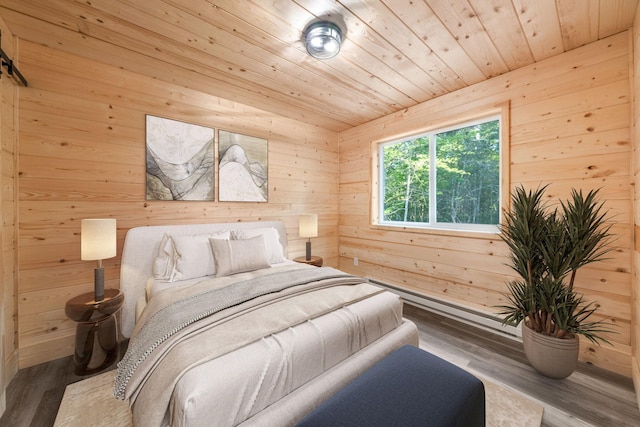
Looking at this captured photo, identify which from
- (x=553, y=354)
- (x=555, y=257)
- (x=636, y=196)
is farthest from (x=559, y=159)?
(x=553, y=354)

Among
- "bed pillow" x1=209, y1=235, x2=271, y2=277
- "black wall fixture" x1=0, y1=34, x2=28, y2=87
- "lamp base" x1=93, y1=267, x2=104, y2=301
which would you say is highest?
"black wall fixture" x1=0, y1=34, x2=28, y2=87

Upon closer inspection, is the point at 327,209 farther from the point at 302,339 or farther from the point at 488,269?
the point at 302,339

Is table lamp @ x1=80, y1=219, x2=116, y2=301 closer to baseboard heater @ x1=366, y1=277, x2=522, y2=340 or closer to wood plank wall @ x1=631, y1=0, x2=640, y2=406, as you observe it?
baseboard heater @ x1=366, y1=277, x2=522, y2=340

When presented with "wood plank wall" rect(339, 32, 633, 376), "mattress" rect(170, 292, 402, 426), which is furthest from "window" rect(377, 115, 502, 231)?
"mattress" rect(170, 292, 402, 426)

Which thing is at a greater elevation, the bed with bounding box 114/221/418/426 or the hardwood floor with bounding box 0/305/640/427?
the bed with bounding box 114/221/418/426

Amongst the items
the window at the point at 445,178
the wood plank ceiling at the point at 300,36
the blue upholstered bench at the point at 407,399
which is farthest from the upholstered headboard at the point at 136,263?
the window at the point at 445,178

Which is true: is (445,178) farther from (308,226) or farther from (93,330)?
(93,330)

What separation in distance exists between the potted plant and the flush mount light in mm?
1893

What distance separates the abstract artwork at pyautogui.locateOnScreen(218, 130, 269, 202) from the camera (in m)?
3.00

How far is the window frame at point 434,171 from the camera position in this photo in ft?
8.05

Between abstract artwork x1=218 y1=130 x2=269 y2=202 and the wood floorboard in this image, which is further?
abstract artwork x1=218 y1=130 x2=269 y2=202

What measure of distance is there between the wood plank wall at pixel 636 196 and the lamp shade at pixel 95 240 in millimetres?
3800

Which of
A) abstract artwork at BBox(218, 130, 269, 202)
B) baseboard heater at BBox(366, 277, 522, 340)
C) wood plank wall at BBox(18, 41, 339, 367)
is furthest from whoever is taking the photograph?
abstract artwork at BBox(218, 130, 269, 202)

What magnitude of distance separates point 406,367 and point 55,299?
9.17 feet
